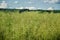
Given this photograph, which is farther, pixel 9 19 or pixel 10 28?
pixel 9 19

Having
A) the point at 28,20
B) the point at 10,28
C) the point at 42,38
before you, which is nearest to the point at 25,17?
the point at 28,20

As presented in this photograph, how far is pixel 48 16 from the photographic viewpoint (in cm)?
265

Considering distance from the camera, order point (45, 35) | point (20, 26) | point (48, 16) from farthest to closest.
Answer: point (48, 16), point (20, 26), point (45, 35)

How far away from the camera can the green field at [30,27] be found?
2301 millimetres

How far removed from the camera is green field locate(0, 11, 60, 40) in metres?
2.30

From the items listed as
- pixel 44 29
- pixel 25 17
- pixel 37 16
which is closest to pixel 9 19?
pixel 25 17

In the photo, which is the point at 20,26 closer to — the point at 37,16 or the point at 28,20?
the point at 28,20

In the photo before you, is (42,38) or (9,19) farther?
(9,19)

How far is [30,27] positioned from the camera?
7.88 ft

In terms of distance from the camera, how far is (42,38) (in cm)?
229

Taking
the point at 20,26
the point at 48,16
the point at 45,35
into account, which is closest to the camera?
the point at 45,35

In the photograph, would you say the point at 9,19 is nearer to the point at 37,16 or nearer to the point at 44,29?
the point at 37,16

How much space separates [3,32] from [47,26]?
59 cm

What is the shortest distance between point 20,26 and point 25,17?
25 cm
